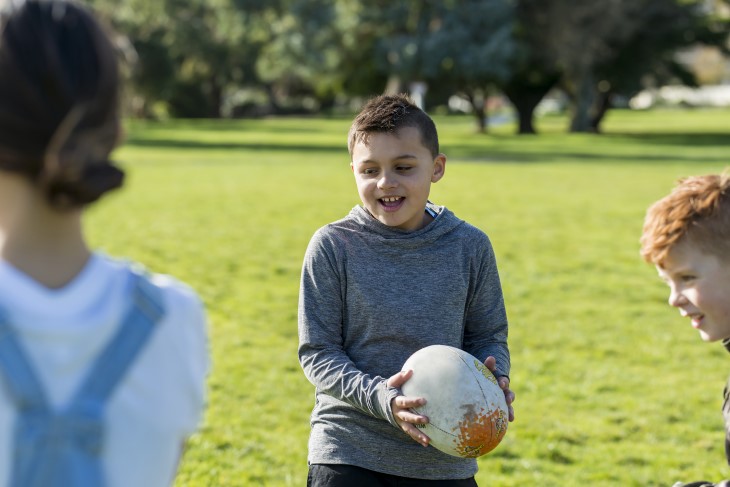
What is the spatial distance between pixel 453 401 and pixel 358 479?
442 mm

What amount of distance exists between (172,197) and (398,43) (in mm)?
24370

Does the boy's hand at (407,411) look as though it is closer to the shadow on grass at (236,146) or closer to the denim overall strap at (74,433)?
the denim overall strap at (74,433)

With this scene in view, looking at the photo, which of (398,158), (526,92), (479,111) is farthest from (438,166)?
(479,111)

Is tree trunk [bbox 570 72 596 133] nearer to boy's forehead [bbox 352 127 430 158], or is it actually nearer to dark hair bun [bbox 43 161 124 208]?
boy's forehead [bbox 352 127 430 158]

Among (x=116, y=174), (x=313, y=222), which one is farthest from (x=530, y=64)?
(x=116, y=174)

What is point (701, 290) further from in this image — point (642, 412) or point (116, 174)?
point (642, 412)

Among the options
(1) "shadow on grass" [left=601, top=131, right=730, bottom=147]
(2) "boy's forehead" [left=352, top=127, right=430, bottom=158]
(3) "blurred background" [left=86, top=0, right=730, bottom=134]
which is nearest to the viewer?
(2) "boy's forehead" [left=352, top=127, right=430, bottom=158]

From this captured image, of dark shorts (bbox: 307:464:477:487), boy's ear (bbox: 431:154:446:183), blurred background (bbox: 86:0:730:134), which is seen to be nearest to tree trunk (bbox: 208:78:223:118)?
blurred background (bbox: 86:0:730:134)

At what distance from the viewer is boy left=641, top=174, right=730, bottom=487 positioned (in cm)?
293

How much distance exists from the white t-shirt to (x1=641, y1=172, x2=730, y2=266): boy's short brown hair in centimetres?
160

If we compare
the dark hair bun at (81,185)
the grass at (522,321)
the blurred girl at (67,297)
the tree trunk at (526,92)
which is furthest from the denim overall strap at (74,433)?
the tree trunk at (526,92)

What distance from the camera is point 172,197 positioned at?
20.6m

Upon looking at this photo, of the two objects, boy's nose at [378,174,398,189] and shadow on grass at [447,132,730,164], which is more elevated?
boy's nose at [378,174,398,189]

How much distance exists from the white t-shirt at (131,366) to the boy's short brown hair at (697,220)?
1.60m
